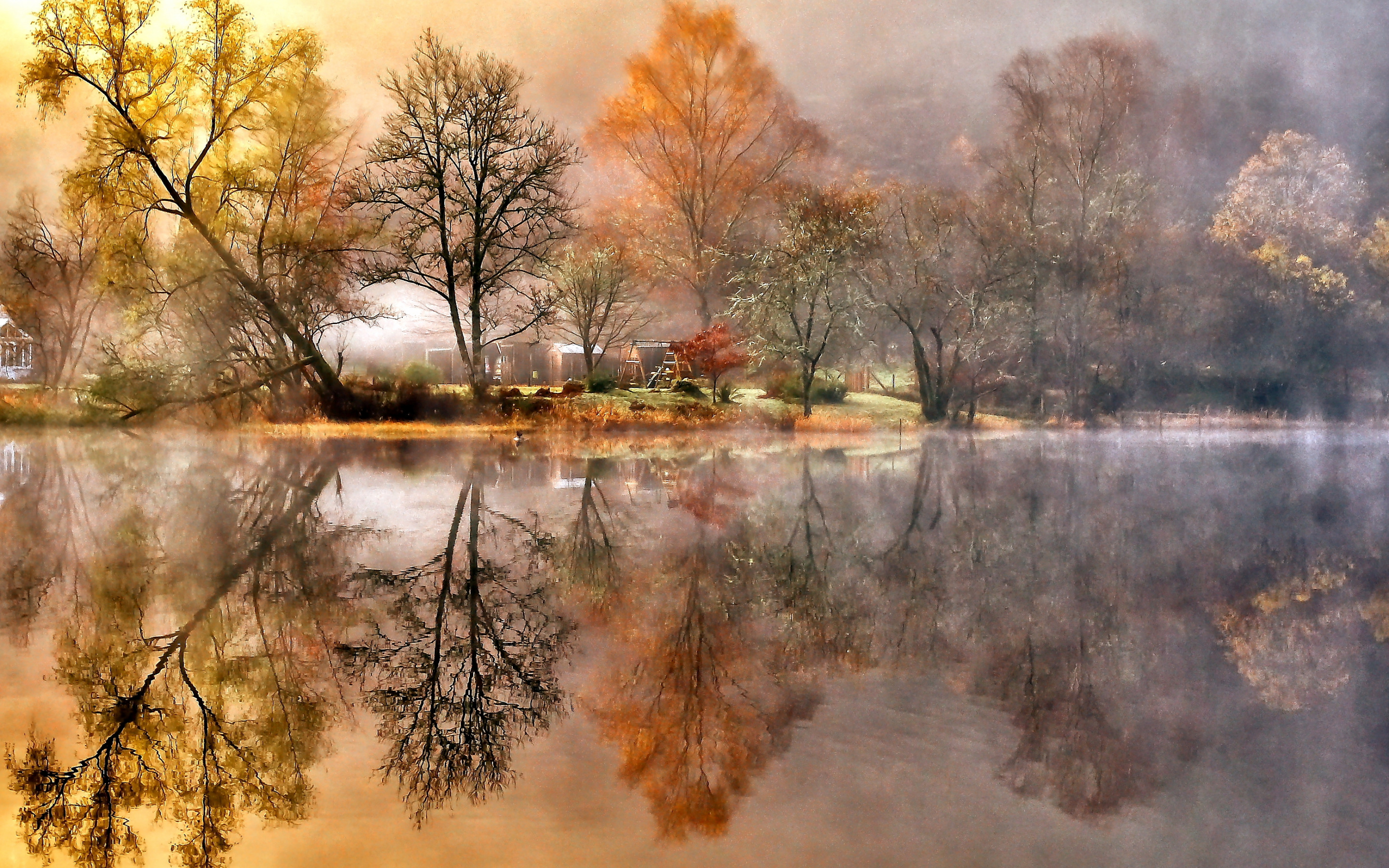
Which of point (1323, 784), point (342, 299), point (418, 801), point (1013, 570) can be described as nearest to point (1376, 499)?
point (1013, 570)

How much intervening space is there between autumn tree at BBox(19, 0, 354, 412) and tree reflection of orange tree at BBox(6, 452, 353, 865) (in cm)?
955

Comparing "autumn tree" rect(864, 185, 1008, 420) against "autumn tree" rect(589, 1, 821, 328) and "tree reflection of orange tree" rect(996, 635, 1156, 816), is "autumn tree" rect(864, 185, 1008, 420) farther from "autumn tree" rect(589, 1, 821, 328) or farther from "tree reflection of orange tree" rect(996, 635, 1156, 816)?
"tree reflection of orange tree" rect(996, 635, 1156, 816)

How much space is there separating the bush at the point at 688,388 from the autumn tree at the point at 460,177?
9.69ft

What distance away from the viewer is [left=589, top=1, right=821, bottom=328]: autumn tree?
16.7 meters

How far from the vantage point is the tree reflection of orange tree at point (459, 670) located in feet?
8.75

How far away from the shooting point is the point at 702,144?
58.1ft

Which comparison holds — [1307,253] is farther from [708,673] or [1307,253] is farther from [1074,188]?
[708,673]

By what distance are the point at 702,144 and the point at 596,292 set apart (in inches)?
122

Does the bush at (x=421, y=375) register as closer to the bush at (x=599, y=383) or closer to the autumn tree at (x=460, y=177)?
A: the autumn tree at (x=460, y=177)

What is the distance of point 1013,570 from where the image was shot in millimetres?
5133

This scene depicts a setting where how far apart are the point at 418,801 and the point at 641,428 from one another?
1306 cm

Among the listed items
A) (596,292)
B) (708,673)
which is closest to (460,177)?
(596,292)

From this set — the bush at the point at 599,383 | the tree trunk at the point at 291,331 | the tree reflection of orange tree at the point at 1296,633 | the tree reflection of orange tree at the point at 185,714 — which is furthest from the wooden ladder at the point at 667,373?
the tree reflection of orange tree at the point at 1296,633

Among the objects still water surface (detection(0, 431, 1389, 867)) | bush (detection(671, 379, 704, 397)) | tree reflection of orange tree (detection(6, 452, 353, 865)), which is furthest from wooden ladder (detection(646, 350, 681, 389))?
tree reflection of orange tree (detection(6, 452, 353, 865))
